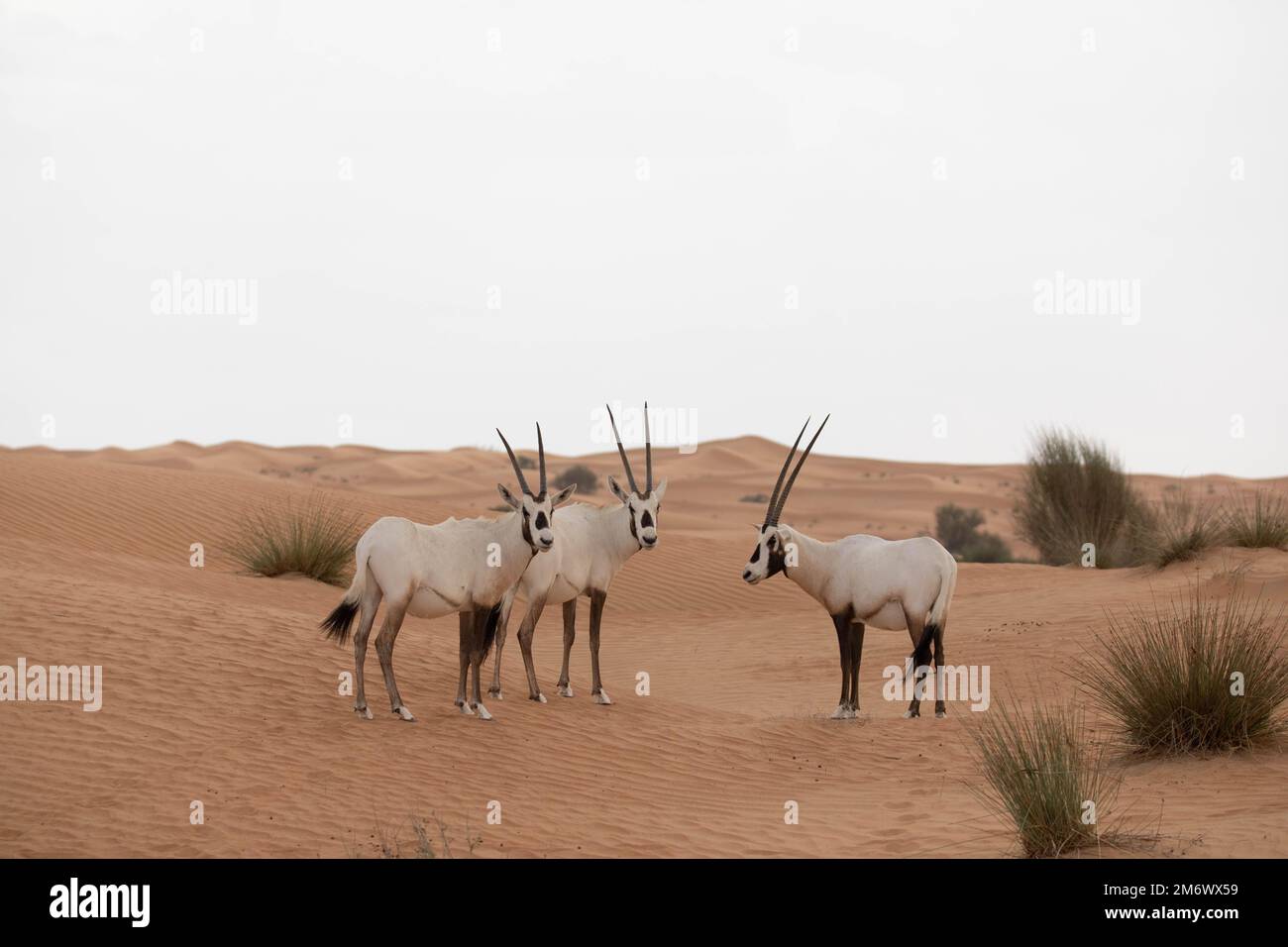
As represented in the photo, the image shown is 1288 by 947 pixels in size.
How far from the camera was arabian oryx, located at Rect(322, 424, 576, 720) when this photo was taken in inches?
394

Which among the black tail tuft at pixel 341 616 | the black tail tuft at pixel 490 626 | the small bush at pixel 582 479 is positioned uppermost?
the small bush at pixel 582 479

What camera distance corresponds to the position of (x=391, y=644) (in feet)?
33.3

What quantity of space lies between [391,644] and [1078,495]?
1672cm

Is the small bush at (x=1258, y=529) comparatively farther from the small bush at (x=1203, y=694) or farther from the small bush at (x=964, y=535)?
the small bush at (x=964, y=535)

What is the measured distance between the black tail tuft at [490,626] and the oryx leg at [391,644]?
0.76 metres

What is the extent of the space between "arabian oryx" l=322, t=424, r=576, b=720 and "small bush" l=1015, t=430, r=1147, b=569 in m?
15.0

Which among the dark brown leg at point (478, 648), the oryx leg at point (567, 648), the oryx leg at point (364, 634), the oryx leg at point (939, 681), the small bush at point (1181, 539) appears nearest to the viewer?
the oryx leg at point (364, 634)

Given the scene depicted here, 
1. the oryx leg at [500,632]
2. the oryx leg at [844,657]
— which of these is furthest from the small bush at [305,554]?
the oryx leg at [844,657]

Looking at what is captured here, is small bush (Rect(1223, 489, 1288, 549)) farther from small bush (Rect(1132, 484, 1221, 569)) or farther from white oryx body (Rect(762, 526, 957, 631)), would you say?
white oryx body (Rect(762, 526, 957, 631))

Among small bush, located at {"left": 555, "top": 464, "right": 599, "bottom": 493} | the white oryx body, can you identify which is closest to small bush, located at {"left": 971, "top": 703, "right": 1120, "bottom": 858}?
the white oryx body

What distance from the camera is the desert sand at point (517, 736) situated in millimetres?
7637

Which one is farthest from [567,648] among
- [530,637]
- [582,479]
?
[582,479]

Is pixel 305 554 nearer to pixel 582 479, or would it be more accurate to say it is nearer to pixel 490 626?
pixel 490 626

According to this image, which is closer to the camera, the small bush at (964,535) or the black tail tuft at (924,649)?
the black tail tuft at (924,649)
